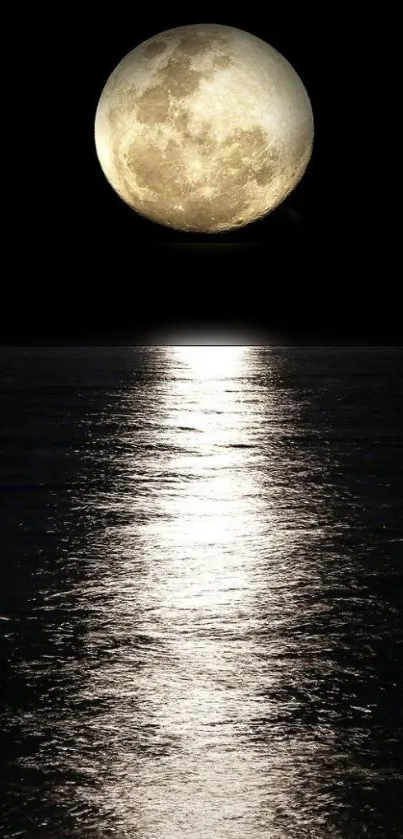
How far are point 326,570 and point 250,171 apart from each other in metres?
17.0

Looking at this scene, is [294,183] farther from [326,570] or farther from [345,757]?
[345,757]

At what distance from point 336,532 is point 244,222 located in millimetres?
17184

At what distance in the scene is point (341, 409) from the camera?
1022 cm

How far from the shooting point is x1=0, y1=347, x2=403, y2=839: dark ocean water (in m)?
3.32

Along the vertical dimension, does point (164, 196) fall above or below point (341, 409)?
above

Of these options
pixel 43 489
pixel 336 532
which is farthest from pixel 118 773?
pixel 43 489

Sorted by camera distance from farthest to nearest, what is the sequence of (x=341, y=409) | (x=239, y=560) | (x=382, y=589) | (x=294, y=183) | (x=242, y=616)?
(x=294, y=183) < (x=341, y=409) < (x=239, y=560) < (x=382, y=589) < (x=242, y=616)

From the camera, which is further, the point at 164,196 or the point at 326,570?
the point at 164,196

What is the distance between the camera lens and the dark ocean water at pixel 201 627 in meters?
3.32

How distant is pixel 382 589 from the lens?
17.1ft

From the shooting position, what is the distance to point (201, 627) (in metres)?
4.66

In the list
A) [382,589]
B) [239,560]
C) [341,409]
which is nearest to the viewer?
[382,589]

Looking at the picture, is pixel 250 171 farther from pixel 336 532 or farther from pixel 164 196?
pixel 336 532

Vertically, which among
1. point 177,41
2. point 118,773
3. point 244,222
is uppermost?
point 177,41
